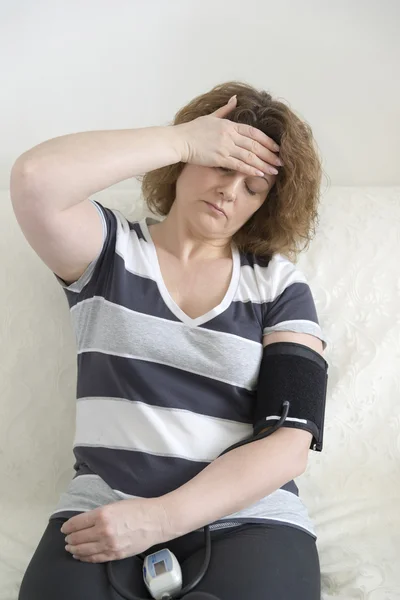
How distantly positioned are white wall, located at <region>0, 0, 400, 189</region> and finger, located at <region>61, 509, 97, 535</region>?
979 millimetres

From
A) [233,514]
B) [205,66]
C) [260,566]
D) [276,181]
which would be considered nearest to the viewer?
[260,566]

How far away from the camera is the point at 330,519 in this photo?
130 centimetres

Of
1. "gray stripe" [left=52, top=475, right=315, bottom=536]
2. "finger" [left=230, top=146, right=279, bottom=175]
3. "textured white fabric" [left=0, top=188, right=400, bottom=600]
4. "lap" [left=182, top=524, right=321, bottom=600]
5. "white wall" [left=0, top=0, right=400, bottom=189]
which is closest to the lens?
"lap" [left=182, top=524, right=321, bottom=600]

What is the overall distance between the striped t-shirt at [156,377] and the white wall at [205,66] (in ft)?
1.98

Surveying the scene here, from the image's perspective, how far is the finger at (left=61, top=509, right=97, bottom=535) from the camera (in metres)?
1.01

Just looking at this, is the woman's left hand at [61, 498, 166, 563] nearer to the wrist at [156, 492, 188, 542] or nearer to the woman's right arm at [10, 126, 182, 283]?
the wrist at [156, 492, 188, 542]

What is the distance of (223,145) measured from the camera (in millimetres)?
1173

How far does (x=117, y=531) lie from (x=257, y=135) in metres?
0.72

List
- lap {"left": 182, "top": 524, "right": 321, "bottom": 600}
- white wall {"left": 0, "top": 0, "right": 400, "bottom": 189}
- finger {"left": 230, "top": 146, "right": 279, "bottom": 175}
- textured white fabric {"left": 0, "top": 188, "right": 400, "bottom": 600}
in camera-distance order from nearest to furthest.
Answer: lap {"left": 182, "top": 524, "right": 321, "bottom": 600}
finger {"left": 230, "top": 146, "right": 279, "bottom": 175}
textured white fabric {"left": 0, "top": 188, "right": 400, "bottom": 600}
white wall {"left": 0, "top": 0, "right": 400, "bottom": 189}

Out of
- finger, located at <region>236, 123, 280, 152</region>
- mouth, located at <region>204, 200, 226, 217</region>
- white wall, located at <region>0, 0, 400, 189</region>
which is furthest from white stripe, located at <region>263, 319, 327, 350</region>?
white wall, located at <region>0, 0, 400, 189</region>

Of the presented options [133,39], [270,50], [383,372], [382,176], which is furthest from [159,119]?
[383,372]

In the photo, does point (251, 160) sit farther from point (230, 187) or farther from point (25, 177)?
point (25, 177)

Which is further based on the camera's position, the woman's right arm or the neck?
the neck

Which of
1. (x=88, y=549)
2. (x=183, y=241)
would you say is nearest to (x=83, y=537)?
(x=88, y=549)
